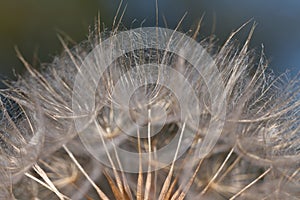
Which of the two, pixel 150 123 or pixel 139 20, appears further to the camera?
pixel 139 20

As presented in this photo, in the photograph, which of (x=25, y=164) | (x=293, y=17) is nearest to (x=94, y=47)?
(x=25, y=164)

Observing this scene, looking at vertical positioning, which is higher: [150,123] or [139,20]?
[139,20]

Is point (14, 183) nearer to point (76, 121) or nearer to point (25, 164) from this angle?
point (25, 164)

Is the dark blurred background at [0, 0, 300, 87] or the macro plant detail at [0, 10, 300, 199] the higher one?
the dark blurred background at [0, 0, 300, 87]

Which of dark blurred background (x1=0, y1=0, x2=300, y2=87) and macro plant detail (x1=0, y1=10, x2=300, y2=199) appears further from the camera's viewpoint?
dark blurred background (x1=0, y1=0, x2=300, y2=87)

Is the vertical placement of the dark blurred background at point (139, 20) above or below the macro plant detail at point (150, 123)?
above

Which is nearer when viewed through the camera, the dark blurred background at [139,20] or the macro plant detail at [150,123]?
the macro plant detail at [150,123]
